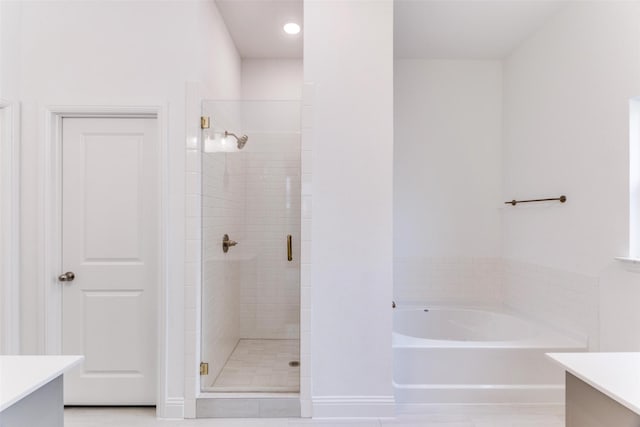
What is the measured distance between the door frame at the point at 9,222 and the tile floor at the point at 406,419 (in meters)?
0.63

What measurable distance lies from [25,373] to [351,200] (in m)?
1.72

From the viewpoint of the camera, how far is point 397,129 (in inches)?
138

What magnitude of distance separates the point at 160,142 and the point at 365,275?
151 cm

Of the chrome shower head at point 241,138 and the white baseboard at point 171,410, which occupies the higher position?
the chrome shower head at point 241,138

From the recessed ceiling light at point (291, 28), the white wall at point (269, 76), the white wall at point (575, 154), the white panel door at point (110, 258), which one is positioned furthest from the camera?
the white wall at point (269, 76)

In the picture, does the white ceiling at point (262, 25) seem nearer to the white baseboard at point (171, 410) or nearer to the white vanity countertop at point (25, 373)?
the white vanity countertop at point (25, 373)

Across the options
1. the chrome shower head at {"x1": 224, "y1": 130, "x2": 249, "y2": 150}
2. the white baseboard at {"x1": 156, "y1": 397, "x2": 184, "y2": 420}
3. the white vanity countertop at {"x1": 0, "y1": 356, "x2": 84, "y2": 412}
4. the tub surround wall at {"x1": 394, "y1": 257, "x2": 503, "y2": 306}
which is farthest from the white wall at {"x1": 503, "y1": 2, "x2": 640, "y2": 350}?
the white vanity countertop at {"x1": 0, "y1": 356, "x2": 84, "y2": 412}

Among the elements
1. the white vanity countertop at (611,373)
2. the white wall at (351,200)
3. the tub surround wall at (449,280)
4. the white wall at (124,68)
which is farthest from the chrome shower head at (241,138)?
the white vanity countertop at (611,373)

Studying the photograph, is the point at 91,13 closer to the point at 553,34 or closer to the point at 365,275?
the point at 365,275

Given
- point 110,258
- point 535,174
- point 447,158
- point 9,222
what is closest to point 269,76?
point 447,158

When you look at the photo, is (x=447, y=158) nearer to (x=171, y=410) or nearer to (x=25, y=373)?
(x=171, y=410)

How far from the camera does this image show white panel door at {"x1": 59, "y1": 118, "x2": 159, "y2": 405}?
8.00 ft

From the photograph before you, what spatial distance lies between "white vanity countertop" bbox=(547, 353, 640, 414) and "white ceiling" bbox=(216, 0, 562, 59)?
2.40m

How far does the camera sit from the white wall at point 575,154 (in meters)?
2.24
